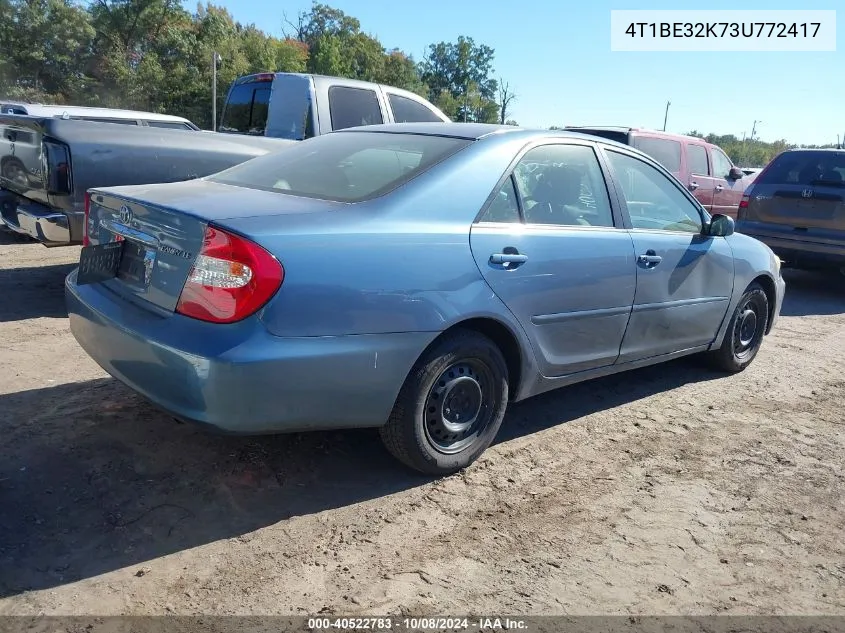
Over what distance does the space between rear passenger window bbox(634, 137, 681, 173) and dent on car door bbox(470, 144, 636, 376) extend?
23.3ft

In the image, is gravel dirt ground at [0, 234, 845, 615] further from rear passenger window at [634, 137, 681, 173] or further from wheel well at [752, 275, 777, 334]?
rear passenger window at [634, 137, 681, 173]

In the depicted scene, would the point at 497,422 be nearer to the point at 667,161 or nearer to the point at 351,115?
the point at 351,115

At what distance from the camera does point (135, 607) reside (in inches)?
91.8

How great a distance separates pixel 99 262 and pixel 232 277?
3.25ft

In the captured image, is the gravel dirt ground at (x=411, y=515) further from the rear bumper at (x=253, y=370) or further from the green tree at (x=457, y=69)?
the green tree at (x=457, y=69)

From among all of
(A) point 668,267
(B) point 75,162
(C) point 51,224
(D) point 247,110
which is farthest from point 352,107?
(A) point 668,267

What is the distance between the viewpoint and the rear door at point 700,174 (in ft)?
38.1

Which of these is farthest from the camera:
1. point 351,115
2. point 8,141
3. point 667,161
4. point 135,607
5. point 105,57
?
point 105,57

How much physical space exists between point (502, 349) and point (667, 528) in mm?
1109

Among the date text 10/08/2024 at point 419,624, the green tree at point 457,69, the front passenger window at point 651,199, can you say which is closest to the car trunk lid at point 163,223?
the date text 10/08/2024 at point 419,624

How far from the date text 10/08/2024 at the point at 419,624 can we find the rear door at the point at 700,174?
10.4 meters

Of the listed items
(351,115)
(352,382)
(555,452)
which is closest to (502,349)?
(555,452)

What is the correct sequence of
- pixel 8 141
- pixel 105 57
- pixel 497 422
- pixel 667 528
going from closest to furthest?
pixel 667 528 < pixel 497 422 < pixel 8 141 < pixel 105 57

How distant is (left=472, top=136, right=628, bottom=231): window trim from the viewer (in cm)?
335
